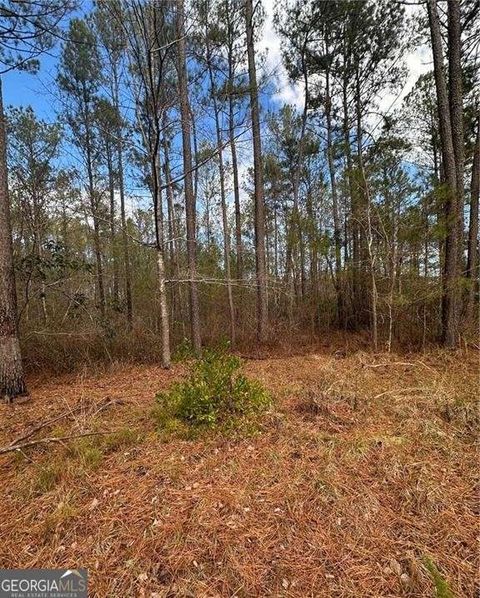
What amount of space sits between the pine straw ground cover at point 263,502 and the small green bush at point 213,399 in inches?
7.1

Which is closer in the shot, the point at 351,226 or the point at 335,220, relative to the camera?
the point at 351,226

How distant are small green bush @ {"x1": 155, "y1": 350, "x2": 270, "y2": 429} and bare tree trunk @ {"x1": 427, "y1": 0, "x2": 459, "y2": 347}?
15.5ft

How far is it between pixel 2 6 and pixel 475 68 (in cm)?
909

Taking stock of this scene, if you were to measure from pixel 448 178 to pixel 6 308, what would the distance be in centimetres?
753

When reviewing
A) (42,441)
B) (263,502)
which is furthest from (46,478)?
(263,502)

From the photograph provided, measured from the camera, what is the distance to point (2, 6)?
342cm

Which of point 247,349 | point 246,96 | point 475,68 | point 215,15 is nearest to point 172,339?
point 247,349

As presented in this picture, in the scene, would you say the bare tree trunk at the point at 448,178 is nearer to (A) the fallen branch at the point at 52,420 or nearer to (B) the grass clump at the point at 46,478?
(A) the fallen branch at the point at 52,420

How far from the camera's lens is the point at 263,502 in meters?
1.79

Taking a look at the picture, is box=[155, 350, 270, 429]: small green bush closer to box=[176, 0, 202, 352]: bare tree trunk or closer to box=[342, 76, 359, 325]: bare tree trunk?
box=[176, 0, 202, 352]: bare tree trunk

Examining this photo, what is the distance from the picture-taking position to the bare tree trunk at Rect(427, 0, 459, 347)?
5.25m

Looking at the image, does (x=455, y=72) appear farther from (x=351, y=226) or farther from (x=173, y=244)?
(x=173, y=244)

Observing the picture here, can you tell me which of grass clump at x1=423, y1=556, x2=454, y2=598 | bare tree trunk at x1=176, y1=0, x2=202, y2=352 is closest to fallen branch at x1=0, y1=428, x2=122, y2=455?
grass clump at x1=423, y1=556, x2=454, y2=598

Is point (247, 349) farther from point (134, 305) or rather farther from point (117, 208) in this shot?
point (117, 208)
